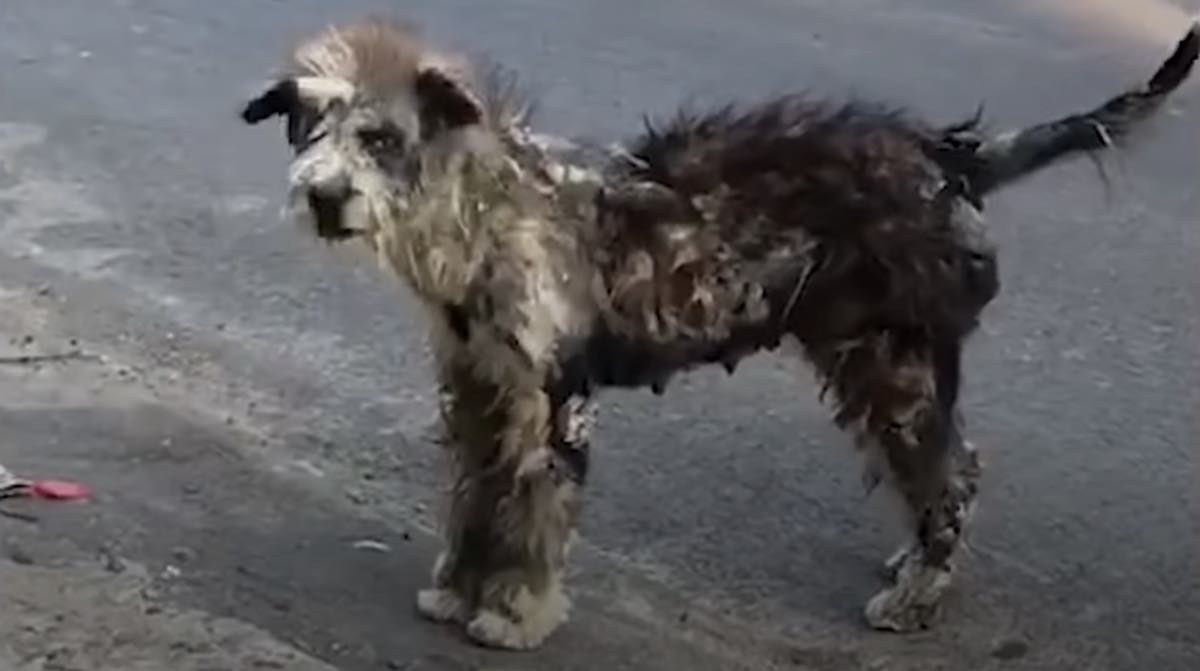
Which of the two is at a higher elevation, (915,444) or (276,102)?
(276,102)

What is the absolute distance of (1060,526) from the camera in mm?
6258

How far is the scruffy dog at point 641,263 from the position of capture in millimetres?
5188

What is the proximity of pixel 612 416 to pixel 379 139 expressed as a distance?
1.90 metres

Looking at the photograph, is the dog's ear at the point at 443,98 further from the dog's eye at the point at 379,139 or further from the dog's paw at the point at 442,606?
the dog's paw at the point at 442,606

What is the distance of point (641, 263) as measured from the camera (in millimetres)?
5461

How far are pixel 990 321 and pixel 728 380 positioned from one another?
927 millimetres

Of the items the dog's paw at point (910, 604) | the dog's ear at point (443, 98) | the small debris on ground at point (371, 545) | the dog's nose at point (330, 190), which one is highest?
the dog's ear at point (443, 98)

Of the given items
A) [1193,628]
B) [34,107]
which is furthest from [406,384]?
[34,107]

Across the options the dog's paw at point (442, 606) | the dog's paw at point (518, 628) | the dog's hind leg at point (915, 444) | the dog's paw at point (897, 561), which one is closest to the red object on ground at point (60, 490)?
the dog's paw at point (442, 606)

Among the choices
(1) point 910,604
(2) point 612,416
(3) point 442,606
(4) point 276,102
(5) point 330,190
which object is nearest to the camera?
(5) point 330,190

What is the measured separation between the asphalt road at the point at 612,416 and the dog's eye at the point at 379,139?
1.77 feet

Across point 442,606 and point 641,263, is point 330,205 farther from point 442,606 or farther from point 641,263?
point 442,606

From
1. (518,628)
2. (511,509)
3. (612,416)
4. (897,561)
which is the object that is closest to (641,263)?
(511,509)

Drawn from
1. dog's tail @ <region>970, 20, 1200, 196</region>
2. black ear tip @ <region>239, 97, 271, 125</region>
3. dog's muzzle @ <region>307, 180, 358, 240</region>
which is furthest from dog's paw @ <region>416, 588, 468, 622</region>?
dog's tail @ <region>970, 20, 1200, 196</region>
